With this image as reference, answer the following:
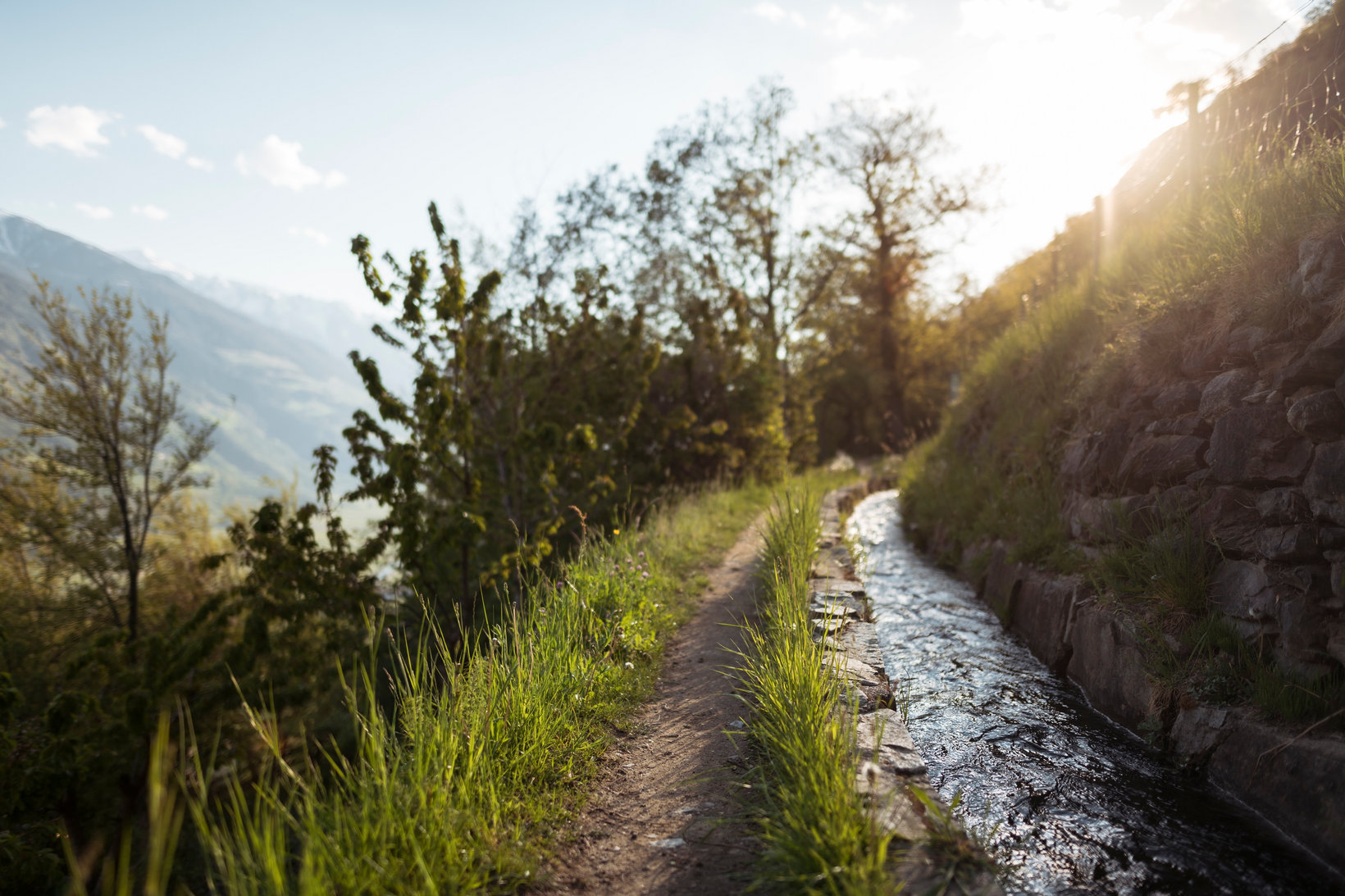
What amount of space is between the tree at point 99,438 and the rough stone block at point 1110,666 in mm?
20014

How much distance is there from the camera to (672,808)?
3055 mm

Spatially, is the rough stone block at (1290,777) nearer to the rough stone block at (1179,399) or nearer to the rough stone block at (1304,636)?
the rough stone block at (1304,636)

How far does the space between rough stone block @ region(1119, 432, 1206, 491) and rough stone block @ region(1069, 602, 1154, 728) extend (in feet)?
3.29

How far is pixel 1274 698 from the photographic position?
3.18 meters

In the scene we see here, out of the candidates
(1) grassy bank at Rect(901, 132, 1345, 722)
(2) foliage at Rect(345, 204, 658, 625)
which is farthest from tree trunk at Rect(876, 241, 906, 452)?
(2) foliage at Rect(345, 204, 658, 625)

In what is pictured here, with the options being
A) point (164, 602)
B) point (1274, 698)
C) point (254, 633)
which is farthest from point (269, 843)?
point (164, 602)

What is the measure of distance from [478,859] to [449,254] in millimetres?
5955

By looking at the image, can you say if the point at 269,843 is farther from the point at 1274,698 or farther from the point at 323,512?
the point at 323,512

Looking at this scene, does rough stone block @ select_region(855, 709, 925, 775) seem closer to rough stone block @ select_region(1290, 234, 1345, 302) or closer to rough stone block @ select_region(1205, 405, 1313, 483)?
rough stone block @ select_region(1205, 405, 1313, 483)

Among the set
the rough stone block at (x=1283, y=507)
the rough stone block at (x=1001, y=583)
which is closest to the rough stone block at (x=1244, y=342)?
the rough stone block at (x=1283, y=507)

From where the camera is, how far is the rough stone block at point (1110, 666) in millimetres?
4012

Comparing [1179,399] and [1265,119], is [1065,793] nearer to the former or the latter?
[1179,399]

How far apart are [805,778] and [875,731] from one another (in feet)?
1.97

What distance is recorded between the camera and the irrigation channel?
2.62 metres
